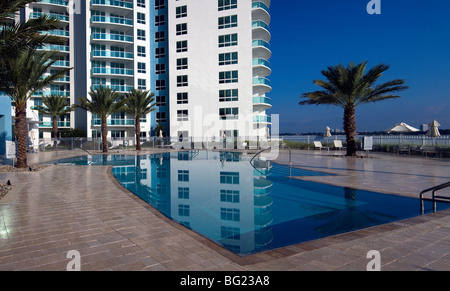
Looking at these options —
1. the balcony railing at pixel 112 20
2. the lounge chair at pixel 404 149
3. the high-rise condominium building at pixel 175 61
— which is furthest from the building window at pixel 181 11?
the lounge chair at pixel 404 149

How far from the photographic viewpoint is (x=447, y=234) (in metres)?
4.38

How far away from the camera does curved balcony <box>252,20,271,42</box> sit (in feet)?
126

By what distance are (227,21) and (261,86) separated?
33.2 ft

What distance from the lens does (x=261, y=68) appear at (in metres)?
39.7

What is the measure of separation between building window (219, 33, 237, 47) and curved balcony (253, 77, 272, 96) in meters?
5.99

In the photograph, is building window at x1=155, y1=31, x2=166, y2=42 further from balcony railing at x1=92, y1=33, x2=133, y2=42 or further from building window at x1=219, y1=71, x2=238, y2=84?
building window at x1=219, y1=71, x2=238, y2=84

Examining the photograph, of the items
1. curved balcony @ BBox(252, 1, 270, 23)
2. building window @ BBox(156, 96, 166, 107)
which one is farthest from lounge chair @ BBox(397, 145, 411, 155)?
building window @ BBox(156, 96, 166, 107)

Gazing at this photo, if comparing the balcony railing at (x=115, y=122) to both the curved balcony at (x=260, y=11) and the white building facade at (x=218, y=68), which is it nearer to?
the white building facade at (x=218, y=68)

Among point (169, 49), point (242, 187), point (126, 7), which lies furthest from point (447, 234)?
point (126, 7)

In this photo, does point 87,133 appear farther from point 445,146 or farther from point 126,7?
point 445,146

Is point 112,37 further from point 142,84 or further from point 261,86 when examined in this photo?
point 261,86

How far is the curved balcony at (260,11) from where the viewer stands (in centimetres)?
3851

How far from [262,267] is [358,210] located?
4502 millimetres

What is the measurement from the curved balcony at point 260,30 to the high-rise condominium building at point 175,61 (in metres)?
0.14
